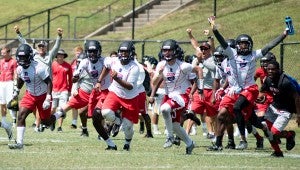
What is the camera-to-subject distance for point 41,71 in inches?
713

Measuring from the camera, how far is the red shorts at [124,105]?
56.7 feet

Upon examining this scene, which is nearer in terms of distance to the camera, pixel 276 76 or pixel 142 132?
pixel 276 76

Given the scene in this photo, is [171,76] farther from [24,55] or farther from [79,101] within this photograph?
[79,101]

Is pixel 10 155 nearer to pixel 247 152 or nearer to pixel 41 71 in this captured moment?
pixel 41 71

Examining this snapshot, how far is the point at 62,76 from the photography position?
26188 mm

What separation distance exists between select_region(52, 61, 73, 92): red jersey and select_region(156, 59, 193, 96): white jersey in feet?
29.5

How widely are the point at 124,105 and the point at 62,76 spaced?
910cm

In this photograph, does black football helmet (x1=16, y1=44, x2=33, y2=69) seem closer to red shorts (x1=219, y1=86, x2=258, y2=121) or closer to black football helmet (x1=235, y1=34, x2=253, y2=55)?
red shorts (x1=219, y1=86, x2=258, y2=121)

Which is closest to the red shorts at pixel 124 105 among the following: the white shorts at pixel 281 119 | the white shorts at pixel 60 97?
the white shorts at pixel 281 119

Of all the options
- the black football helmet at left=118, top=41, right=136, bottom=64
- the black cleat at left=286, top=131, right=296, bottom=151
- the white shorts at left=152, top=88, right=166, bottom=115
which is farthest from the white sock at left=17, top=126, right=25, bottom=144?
the white shorts at left=152, top=88, right=166, bottom=115

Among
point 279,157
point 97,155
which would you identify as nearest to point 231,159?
point 279,157

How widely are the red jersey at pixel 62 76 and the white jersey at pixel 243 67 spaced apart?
29.9ft

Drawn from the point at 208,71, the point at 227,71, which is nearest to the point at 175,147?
the point at 227,71

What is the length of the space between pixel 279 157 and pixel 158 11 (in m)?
26.3
